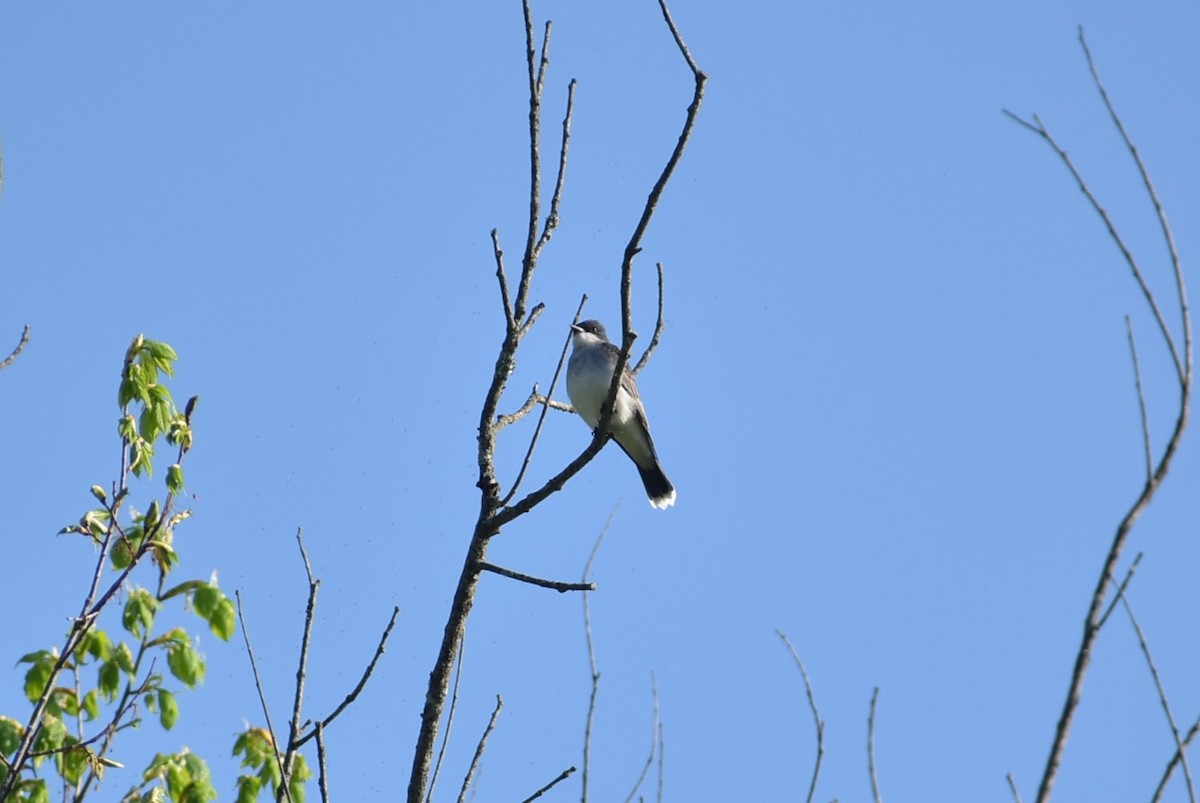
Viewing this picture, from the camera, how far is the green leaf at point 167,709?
5578 millimetres

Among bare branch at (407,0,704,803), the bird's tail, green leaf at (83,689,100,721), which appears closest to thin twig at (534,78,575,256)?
bare branch at (407,0,704,803)

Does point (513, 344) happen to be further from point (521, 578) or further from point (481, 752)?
point (481, 752)

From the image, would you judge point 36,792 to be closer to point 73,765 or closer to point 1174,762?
point 73,765

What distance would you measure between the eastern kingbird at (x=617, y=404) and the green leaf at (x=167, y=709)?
454 cm

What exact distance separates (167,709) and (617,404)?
16.5 ft

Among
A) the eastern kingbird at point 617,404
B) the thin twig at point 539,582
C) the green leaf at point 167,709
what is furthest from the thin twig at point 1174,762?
the eastern kingbird at point 617,404

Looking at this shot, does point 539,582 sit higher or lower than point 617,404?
lower

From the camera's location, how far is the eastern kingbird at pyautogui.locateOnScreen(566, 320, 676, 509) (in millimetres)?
10078

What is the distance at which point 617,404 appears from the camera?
10.1 metres

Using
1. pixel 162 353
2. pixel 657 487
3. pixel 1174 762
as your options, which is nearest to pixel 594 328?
pixel 657 487

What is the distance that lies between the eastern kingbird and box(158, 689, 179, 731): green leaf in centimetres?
454

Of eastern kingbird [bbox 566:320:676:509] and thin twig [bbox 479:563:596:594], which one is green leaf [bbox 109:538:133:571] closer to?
thin twig [bbox 479:563:596:594]

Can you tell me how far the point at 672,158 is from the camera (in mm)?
4367

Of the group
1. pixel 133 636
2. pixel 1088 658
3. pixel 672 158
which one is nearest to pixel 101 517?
pixel 133 636
